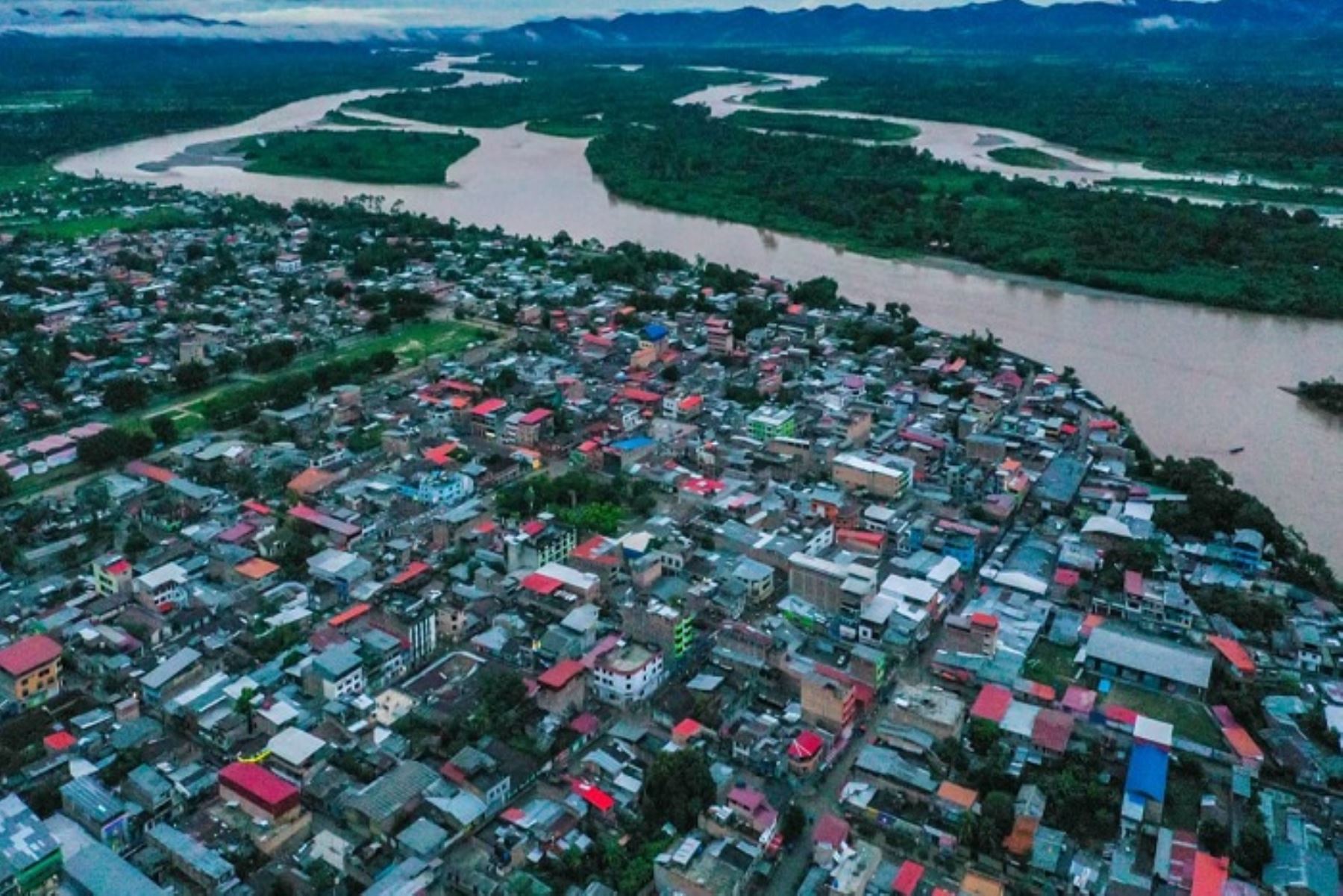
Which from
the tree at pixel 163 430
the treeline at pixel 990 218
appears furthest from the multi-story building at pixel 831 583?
the treeline at pixel 990 218

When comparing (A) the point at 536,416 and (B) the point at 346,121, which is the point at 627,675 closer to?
(A) the point at 536,416

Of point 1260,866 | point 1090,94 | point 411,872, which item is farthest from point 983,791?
point 1090,94

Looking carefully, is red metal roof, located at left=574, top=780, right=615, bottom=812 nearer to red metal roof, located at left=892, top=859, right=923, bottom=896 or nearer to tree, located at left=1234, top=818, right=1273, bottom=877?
red metal roof, located at left=892, top=859, right=923, bottom=896

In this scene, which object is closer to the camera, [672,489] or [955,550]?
[955,550]

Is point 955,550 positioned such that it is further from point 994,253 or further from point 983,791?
point 994,253

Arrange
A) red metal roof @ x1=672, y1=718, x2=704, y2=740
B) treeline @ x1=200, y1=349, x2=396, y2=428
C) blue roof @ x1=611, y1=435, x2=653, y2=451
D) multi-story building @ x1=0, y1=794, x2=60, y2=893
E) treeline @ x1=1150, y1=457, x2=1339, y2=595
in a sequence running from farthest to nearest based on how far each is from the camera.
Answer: treeline @ x1=200, y1=349, x2=396, y2=428
blue roof @ x1=611, y1=435, x2=653, y2=451
treeline @ x1=1150, y1=457, x2=1339, y2=595
red metal roof @ x1=672, y1=718, x2=704, y2=740
multi-story building @ x1=0, y1=794, x2=60, y2=893

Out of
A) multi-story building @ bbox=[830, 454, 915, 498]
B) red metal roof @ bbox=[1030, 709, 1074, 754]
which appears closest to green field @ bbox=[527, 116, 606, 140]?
multi-story building @ bbox=[830, 454, 915, 498]
